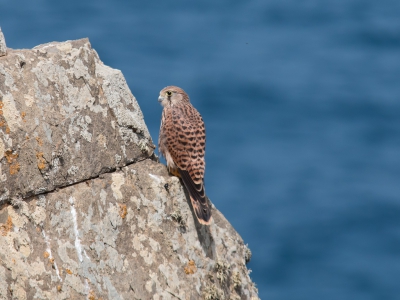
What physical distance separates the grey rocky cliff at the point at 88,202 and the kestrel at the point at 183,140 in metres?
0.27

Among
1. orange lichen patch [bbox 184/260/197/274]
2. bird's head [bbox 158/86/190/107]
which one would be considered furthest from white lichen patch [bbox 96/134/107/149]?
bird's head [bbox 158/86/190/107]

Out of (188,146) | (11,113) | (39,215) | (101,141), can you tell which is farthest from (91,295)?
(188,146)

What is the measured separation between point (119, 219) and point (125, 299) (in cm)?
47

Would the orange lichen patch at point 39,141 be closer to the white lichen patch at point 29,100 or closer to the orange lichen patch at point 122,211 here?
the white lichen patch at point 29,100

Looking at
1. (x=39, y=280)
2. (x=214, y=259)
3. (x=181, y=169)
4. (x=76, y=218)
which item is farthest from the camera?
(x=181, y=169)

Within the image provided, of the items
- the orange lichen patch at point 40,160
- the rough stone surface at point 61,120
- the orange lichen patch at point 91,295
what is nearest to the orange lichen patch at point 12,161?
the rough stone surface at point 61,120

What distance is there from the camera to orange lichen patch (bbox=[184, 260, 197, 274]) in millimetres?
4320

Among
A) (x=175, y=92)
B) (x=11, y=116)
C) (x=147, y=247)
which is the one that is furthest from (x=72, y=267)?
(x=175, y=92)

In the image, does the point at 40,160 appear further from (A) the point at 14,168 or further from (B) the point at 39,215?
(B) the point at 39,215

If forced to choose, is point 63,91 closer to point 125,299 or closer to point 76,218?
point 76,218

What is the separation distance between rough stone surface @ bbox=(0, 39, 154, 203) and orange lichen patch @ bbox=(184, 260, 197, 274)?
28.7 inches

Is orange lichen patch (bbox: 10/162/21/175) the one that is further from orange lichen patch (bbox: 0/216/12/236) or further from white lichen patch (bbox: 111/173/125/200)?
white lichen patch (bbox: 111/173/125/200)

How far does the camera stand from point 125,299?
13.1ft

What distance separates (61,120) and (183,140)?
4.62 feet
